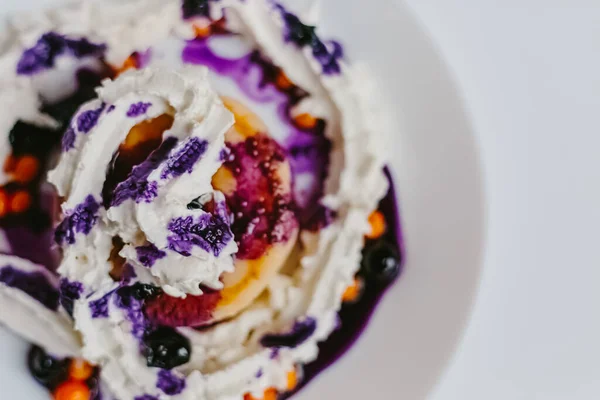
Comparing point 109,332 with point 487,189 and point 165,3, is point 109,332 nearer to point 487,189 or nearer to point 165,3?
point 165,3

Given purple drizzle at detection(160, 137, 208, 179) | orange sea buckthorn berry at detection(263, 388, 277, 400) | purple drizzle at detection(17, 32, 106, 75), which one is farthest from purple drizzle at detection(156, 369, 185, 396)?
purple drizzle at detection(17, 32, 106, 75)

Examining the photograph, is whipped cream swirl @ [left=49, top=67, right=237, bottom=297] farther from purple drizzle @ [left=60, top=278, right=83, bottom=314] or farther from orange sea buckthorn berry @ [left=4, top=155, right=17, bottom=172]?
orange sea buckthorn berry @ [left=4, top=155, right=17, bottom=172]

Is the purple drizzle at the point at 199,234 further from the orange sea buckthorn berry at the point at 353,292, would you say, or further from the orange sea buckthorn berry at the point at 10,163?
the orange sea buckthorn berry at the point at 10,163

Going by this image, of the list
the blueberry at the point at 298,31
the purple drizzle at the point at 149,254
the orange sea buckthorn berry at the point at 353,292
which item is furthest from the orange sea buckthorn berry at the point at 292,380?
the blueberry at the point at 298,31

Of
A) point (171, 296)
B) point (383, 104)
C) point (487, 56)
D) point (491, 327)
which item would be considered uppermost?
point (487, 56)

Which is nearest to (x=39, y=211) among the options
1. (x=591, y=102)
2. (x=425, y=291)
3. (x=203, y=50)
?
(x=203, y=50)

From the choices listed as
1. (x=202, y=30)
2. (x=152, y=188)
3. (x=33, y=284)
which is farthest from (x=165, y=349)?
(x=202, y=30)
